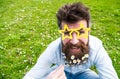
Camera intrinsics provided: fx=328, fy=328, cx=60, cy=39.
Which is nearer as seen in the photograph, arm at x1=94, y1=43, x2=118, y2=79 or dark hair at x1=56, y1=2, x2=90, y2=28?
dark hair at x1=56, y1=2, x2=90, y2=28

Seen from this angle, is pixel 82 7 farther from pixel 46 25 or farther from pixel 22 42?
pixel 46 25

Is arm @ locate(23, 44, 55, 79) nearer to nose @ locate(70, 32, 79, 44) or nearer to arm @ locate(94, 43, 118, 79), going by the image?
nose @ locate(70, 32, 79, 44)

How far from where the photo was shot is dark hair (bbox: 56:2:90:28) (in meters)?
5.48

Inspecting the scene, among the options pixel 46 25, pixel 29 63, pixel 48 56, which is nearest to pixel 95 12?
pixel 46 25

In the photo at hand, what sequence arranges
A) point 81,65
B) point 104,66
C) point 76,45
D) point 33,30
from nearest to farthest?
point 76,45
point 104,66
point 81,65
point 33,30

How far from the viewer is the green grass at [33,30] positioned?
918 cm

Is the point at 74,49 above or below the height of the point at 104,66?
above

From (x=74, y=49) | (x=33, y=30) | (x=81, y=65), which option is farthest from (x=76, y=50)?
(x=33, y=30)

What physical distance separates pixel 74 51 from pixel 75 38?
0.76ft

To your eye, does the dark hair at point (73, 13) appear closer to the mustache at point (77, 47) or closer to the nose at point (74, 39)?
the nose at point (74, 39)

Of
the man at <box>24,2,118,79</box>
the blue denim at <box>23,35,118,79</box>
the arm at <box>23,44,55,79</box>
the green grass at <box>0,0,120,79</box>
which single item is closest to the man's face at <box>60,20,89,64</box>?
the man at <box>24,2,118,79</box>

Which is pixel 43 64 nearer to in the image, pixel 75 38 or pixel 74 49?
pixel 74 49

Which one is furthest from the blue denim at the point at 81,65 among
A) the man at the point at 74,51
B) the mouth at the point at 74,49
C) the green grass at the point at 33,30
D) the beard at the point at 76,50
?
the green grass at the point at 33,30

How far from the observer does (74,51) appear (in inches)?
219
